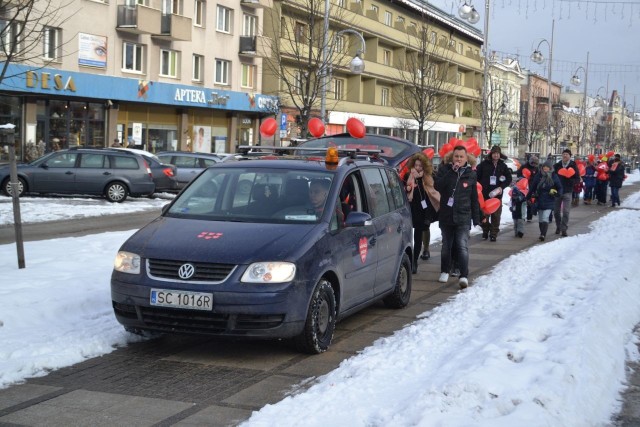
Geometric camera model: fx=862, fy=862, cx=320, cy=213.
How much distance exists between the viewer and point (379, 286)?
8.76m

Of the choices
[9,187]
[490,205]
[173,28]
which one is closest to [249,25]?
[173,28]

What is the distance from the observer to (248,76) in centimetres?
4925

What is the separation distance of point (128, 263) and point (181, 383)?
1.24 metres

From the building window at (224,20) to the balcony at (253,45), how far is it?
3.65ft

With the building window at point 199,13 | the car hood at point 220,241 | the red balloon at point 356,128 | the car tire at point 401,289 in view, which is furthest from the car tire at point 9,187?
the building window at point 199,13

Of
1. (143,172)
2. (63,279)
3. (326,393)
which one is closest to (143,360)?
(326,393)

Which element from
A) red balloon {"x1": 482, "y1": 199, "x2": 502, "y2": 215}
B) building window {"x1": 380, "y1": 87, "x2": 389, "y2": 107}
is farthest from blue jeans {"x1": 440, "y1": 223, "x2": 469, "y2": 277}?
building window {"x1": 380, "y1": 87, "x2": 389, "y2": 107}

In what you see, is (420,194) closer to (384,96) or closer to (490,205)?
(490,205)

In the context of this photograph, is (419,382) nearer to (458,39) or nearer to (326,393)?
(326,393)

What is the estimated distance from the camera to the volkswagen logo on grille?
6668 mm

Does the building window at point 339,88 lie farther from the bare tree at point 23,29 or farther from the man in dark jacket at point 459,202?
the man in dark jacket at point 459,202

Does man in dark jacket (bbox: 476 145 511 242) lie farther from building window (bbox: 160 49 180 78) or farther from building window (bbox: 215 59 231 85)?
building window (bbox: 215 59 231 85)

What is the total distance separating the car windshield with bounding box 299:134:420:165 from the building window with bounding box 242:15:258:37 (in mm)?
34725

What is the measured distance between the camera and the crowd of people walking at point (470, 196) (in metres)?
11.2
